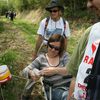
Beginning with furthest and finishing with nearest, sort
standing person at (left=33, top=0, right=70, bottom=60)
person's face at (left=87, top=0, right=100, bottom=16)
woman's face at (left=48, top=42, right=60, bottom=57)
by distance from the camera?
standing person at (left=33, top=0, right=70, bottom=60) → woman's face at (left=48, top=42, right=60, bottom=57) → person's face at (left=87, top=0, right=100, bottom=16)

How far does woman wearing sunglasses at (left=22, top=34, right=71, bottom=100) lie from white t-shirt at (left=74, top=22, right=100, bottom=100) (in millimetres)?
1609

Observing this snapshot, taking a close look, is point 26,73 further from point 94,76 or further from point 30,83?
point 94,76

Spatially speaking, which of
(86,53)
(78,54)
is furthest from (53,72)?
(86,53)

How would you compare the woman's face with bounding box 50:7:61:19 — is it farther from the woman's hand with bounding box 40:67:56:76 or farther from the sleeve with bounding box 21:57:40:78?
the woman's hand with bounding box 40:67:56:76

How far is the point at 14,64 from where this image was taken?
26.0ft

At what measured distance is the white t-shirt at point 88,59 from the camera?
7.82 feet

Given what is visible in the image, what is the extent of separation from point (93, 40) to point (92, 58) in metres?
0.12

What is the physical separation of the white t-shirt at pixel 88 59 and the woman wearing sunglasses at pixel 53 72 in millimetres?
1609

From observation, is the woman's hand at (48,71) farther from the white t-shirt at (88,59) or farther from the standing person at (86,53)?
the white t-shirt at (88,59)

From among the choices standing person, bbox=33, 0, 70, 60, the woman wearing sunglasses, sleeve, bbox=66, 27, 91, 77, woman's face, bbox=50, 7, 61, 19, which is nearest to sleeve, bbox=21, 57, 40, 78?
the woman wearing sunglasses

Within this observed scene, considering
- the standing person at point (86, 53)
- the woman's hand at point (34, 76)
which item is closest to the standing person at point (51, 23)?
the woman's hand at point (34, 76)

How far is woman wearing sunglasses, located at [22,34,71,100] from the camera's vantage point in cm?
416

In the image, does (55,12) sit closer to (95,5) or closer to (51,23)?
(51,23)

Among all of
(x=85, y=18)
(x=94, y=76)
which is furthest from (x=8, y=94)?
(x=85, y=18)
